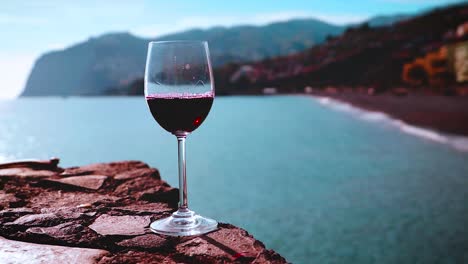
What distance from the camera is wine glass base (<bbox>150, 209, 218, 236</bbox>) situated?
2.01 meters

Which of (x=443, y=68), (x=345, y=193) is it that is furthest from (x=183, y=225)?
(x=443, y=68)

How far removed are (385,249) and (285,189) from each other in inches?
293

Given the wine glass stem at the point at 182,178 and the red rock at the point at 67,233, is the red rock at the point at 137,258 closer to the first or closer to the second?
the red rock at the point at 67,233

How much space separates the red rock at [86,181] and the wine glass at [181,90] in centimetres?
85

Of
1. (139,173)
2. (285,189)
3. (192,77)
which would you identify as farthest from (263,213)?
(192,77)

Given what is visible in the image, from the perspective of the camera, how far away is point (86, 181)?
296 cm

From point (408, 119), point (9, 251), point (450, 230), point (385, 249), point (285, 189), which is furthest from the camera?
point (408, 119)

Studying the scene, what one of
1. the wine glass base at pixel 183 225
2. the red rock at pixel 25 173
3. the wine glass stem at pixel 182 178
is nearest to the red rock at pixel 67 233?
the wine glass base at pixel 183 225

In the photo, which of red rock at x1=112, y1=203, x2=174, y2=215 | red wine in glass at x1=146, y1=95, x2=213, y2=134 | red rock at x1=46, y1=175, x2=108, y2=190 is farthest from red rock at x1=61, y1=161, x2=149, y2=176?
red wine in glass at x1=146, y1=95, x2=213, y2=134

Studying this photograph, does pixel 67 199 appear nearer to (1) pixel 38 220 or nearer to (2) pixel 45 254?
(1) pixel 38 220

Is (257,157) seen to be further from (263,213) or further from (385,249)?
(385,249)

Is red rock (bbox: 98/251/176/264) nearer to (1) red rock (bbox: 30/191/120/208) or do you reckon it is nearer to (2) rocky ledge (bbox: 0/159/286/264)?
(2) rocky ledge (bbox: 0/159/286/264)

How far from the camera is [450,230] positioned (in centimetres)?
1249

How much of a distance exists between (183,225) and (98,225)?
0.36m
